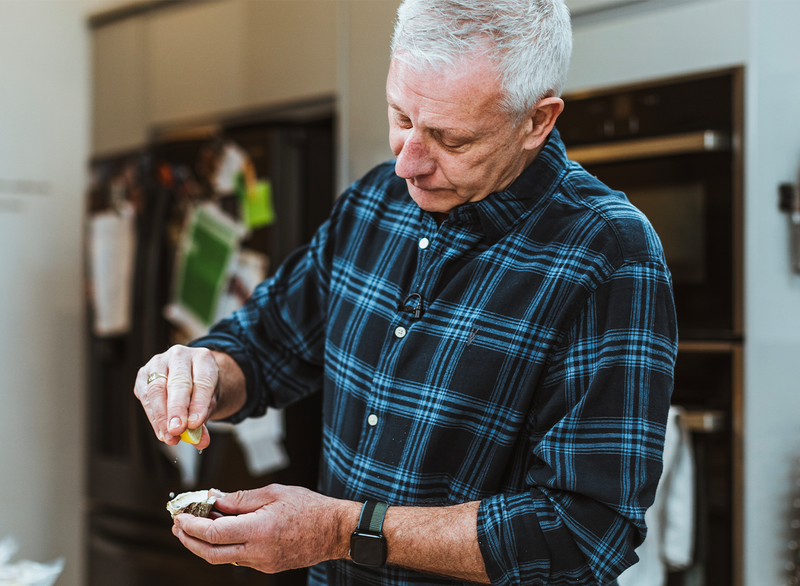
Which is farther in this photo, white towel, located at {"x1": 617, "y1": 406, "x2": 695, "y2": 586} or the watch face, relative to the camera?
white towel, located at {"x1": 617, "y1": 406, "x2": 695, "y2": 586}

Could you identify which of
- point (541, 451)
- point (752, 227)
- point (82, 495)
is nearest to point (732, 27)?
point (752, 227)

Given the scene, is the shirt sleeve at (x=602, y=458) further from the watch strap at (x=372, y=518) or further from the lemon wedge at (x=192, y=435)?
the lemon wedge at (x=192, y=435)

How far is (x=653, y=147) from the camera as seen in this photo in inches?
62.8

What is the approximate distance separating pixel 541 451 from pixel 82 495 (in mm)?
2240

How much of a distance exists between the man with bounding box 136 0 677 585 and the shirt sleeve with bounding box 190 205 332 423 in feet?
0.25

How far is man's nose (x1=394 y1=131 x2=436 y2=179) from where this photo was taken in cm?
82

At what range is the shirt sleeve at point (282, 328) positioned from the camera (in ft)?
3.49

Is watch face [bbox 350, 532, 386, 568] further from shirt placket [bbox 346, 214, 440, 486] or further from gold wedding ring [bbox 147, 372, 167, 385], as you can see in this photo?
gold wedding ring [bbox 147, 372, 167, 385]

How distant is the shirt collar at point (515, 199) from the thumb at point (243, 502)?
39 cm

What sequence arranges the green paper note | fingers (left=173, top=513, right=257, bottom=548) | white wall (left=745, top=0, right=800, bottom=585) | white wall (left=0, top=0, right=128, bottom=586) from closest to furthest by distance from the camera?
fingers (left=173, top=513, right=257, bottom=548)
white wall (left=745, top=0, right=800, bottom=585)
the green paper note
white wall (left=0, top=0, right=128, bottom=586)

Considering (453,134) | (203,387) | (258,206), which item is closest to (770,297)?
(453,134)

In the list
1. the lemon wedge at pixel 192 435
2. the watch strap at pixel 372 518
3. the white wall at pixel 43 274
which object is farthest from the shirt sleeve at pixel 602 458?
the white wall at pixel 43 274

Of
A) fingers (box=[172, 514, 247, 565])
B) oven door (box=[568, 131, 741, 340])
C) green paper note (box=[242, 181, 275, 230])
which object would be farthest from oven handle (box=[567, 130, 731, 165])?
fingers (box=[172, 514, 247, 565])

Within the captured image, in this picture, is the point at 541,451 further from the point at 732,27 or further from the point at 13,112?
the point at 13,112
